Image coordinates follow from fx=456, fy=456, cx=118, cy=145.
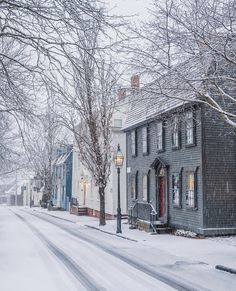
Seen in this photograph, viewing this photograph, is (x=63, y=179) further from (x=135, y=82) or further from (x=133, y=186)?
(x=135, y=82)

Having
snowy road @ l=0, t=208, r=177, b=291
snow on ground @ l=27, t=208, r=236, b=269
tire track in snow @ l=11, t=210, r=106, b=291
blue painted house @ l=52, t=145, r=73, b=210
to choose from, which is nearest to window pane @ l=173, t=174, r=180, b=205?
snow on ground @ l=27, t=208, r=236, b=269

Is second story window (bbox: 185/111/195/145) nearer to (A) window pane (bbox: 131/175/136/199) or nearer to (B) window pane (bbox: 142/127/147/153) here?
(B) window pane (bbox: 142/127/147/153)

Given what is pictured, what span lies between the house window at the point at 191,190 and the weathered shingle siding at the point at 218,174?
921mm

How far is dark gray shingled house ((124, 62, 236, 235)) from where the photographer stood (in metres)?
21.6

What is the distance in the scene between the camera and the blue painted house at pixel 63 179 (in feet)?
183

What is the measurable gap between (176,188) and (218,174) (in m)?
3.50

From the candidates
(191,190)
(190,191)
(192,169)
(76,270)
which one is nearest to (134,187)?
(190,191)

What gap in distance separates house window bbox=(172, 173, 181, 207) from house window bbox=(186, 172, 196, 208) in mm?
876

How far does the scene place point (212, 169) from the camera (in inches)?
864

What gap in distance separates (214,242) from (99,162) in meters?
11.6

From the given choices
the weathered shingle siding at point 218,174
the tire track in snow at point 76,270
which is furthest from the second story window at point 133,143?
the tire track in snow at point 76,270

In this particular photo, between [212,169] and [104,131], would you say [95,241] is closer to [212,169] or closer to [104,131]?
[212,169]

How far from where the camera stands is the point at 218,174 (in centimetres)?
2202

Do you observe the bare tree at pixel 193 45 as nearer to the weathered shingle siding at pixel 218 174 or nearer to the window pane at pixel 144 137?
the weathered shingle siding at pixel 218 174
